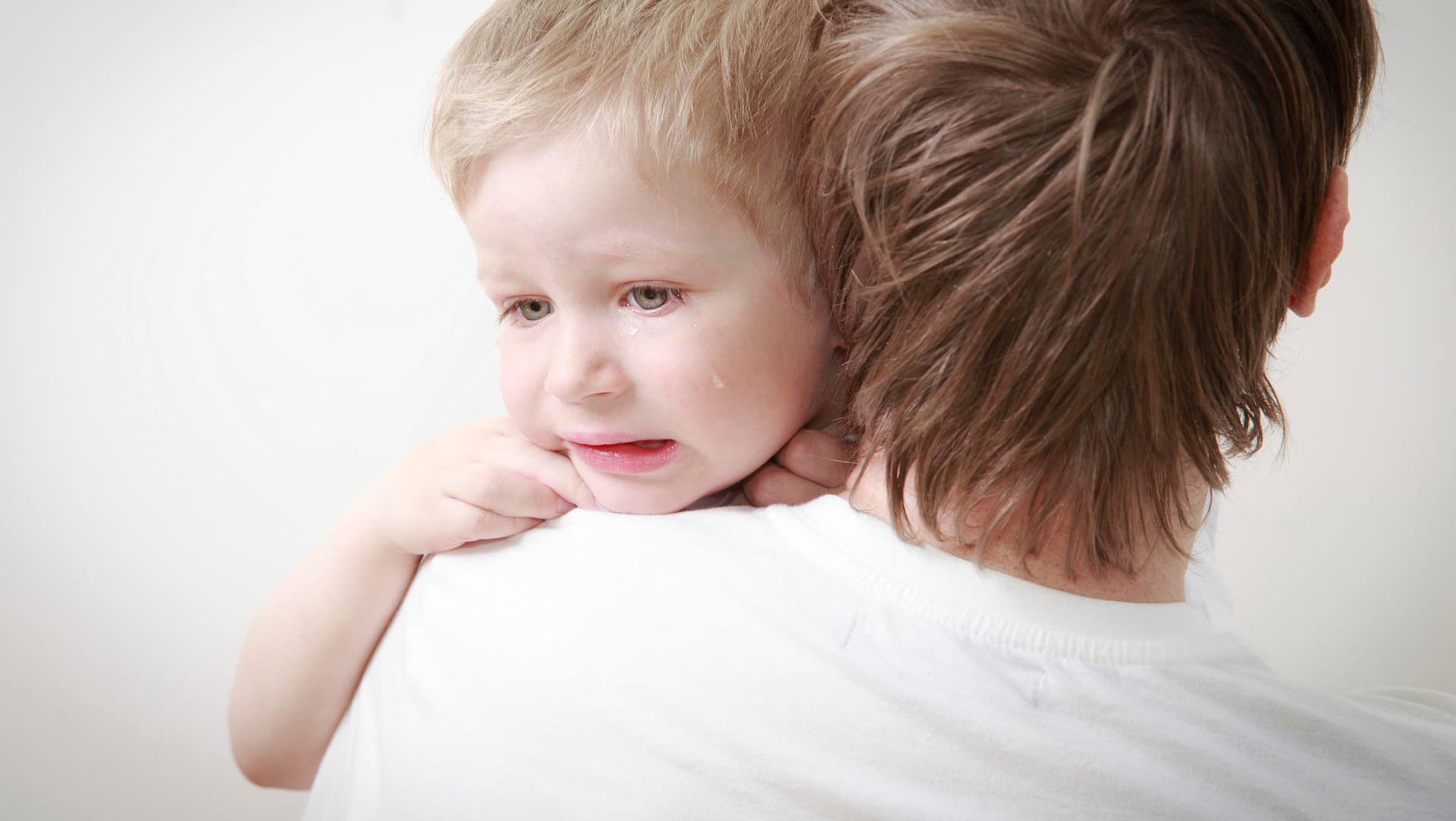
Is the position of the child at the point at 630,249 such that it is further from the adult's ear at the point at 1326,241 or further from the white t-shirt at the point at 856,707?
the adult's ear at the point at 1326,241

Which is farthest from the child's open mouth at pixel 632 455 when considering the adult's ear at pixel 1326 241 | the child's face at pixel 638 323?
the adult's ear at pixel 1326 241

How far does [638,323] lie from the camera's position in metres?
0.75

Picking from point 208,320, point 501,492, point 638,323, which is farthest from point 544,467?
point 208,320

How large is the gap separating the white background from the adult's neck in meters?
0.89

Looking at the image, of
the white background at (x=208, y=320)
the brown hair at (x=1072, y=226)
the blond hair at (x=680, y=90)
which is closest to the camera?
the brown hair at (x=1072, y=226)

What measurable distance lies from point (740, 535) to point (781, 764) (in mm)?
162

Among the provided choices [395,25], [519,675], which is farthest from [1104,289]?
[395,25]

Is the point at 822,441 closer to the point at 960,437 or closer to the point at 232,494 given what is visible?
the point at 960,437

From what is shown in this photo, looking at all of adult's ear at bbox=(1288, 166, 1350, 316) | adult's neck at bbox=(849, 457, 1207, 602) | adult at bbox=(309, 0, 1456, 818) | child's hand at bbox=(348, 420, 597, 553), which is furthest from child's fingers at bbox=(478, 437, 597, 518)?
adult's ear at bbox=(1288, 166, 1350, 316)

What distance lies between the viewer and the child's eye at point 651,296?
746 mm

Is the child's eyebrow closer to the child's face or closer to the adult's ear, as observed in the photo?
the child's face

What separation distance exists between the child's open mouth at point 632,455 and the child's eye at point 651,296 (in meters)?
0.11

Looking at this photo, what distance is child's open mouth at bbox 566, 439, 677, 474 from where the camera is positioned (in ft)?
2.60

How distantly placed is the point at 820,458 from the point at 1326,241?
1.34 ft
